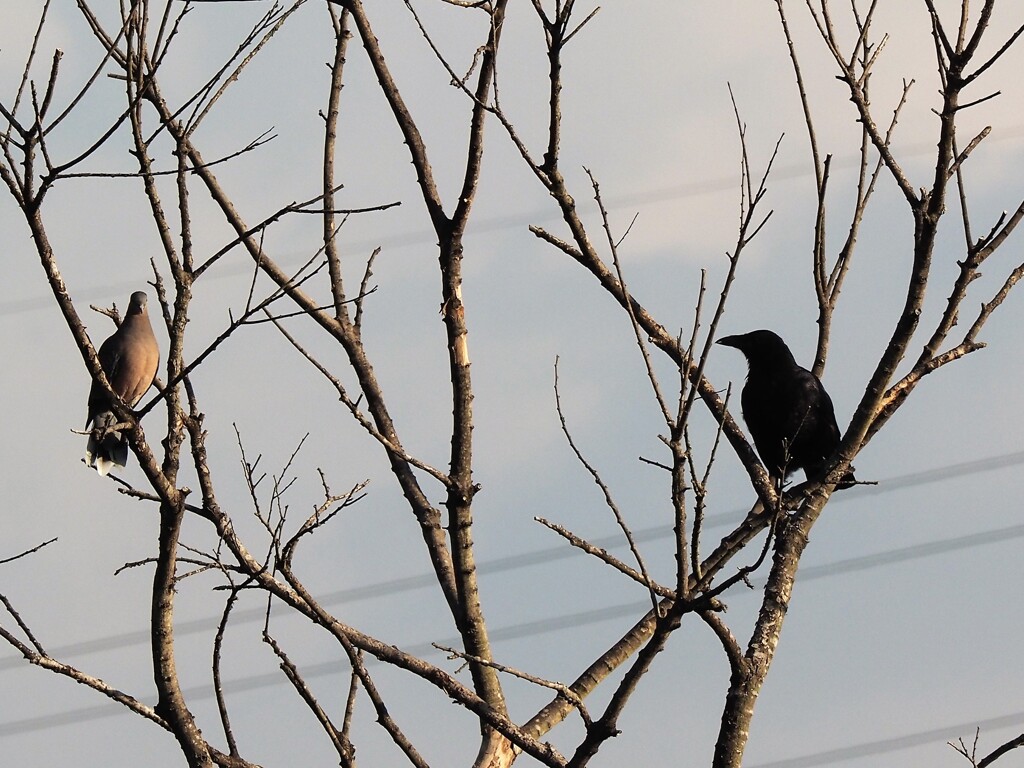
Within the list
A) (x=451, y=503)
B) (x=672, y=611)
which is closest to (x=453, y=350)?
(x=451, y=503)

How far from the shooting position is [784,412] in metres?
6.28

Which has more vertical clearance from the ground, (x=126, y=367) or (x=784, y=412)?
(x=126, y=367)

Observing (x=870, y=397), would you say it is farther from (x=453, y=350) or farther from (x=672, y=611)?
(x=453, y=350)

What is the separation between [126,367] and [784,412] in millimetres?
3398

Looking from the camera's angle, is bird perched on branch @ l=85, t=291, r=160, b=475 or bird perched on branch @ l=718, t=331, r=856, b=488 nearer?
bird perched on branch @ l=85, t=291, r=160, b=475

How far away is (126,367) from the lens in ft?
20.6

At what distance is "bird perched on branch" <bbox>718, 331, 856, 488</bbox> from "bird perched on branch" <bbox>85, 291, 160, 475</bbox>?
3.17 m

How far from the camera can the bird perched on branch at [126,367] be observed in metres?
5.84

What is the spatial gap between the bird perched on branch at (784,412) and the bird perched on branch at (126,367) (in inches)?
125

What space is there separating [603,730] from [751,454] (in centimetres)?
135

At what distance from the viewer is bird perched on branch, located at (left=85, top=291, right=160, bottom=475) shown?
230 inches

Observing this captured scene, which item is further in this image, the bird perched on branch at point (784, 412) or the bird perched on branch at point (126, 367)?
the bird perched on branch at point (784, 412)

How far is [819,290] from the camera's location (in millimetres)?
4289

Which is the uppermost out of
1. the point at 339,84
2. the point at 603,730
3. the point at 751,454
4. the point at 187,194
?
the point at 339,84
